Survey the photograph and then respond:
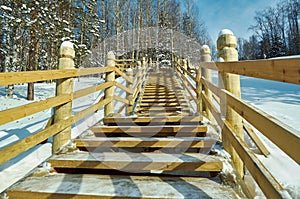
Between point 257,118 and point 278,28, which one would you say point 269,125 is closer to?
point 257,118

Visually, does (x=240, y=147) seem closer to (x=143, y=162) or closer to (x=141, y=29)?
(x=143, y=162)

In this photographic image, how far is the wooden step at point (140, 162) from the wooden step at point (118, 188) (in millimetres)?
100

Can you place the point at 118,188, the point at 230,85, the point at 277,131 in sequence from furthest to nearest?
1. the point at 230,85
2. the point at 118,188
3. the point at 277,131

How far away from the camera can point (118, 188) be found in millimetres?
1659

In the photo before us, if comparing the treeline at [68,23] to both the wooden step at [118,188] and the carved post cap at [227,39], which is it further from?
the carved post cap at [227,39]

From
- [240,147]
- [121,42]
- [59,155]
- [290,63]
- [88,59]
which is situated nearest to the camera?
[290,63]

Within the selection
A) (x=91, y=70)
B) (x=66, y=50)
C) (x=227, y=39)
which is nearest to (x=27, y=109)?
(x=66, y=50)

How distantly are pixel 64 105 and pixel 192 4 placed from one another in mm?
28888

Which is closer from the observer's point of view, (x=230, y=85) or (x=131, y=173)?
(x=131, y=173)

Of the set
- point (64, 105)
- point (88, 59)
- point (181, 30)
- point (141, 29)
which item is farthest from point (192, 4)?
point (64, 105)

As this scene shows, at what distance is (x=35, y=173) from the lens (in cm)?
194

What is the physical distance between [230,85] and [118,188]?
1517mm

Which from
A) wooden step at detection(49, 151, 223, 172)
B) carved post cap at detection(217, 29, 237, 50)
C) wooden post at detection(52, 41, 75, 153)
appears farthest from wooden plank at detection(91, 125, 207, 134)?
carved post cap at detection(217, 29, 237, 50)

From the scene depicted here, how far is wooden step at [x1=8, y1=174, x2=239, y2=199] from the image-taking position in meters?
1.54
